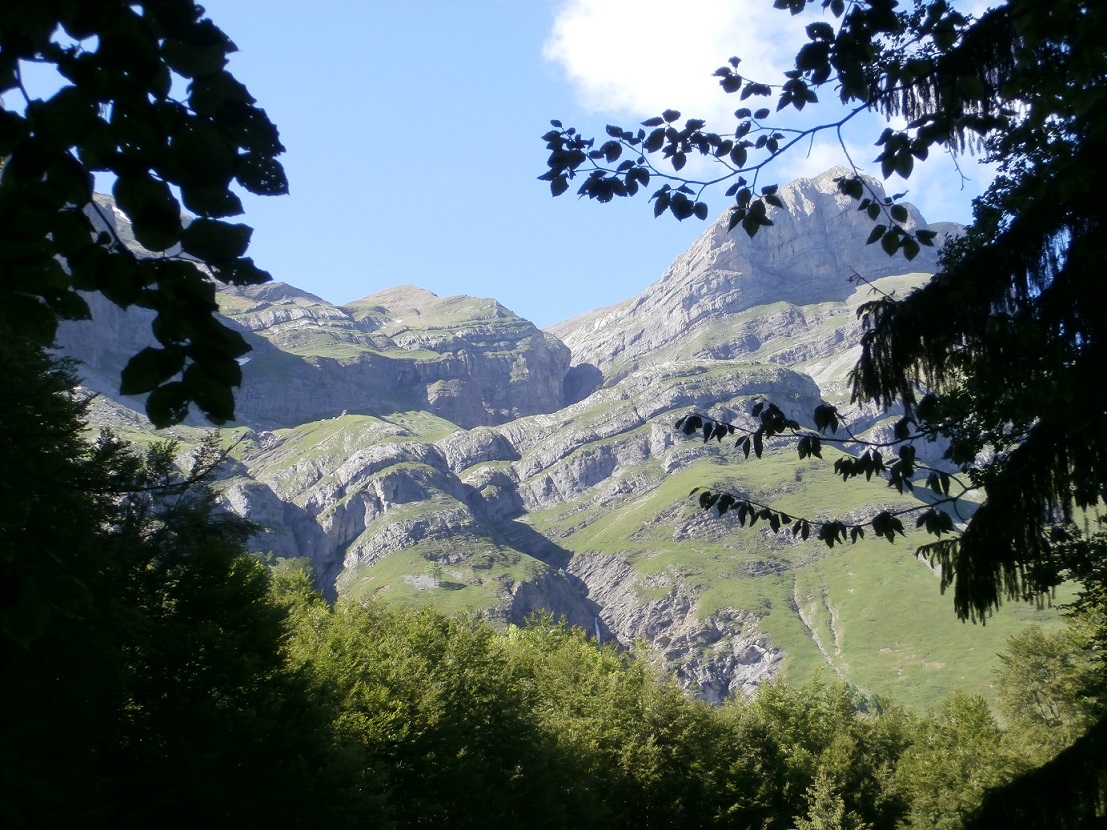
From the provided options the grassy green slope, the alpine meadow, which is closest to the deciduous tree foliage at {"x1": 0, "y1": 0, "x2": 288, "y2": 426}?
the alpine meadow

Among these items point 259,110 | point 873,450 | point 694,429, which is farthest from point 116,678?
point 259,110

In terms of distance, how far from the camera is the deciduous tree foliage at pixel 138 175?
1688 millimetres

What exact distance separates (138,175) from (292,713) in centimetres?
2259

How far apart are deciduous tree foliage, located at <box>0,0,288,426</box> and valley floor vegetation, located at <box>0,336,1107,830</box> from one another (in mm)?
572

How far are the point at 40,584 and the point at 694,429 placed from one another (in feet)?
16.3

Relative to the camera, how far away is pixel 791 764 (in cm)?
4391

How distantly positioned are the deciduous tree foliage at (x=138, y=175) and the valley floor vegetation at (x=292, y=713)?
572 mm

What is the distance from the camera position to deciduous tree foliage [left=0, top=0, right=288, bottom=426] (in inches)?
66.4

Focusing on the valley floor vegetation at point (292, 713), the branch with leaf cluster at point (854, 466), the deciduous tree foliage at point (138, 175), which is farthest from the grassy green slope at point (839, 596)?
the deciduous tree foliage at point (138, 175)

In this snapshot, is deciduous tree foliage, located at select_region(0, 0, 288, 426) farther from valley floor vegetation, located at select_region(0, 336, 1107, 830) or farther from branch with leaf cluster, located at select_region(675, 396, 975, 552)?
branch with leaf cluster, located at select_region(675, 396, 975, 552)

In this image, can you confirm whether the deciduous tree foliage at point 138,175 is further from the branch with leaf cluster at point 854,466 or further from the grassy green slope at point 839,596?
the grassy green slope at point 839,596

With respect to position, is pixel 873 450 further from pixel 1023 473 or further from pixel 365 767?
pixel 365 767

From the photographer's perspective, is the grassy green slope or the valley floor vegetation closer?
the valley floor vegetation

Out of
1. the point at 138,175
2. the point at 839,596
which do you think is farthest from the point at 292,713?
the point at 839,596
